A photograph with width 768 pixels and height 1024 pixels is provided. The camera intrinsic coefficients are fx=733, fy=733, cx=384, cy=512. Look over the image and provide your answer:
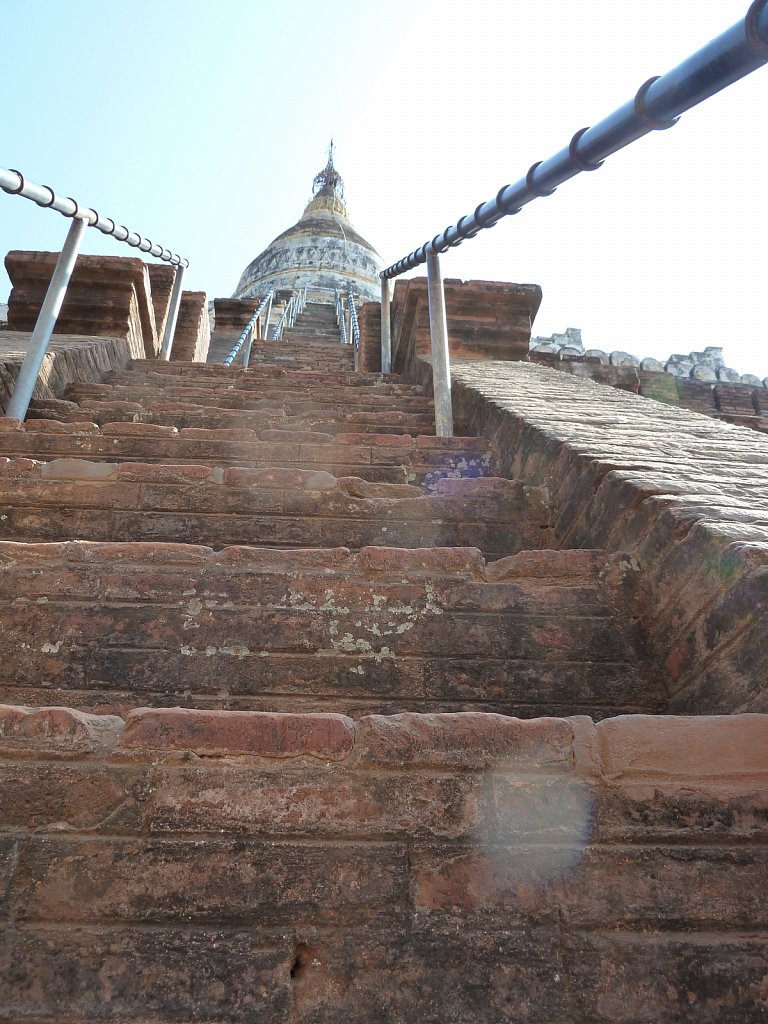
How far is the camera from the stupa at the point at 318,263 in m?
26.8

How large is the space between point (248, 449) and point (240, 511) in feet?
2.41

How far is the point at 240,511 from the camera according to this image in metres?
2.35

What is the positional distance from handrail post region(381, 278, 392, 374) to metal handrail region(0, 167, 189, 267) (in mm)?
2158

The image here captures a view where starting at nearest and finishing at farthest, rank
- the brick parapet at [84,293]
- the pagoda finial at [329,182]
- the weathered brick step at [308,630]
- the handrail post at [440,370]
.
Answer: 1. the weathered brick step at [308,630]
2. the handrail post at [440,370]
3. the brick parapet at [84,293]
4. the pagoda finial at [329,182]

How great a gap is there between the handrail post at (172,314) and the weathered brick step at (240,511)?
427 cm

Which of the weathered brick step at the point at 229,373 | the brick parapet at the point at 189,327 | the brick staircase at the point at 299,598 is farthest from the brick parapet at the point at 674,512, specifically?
the brick parapet at the point at 189,327

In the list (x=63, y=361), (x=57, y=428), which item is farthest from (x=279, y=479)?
(x=63, y=361)

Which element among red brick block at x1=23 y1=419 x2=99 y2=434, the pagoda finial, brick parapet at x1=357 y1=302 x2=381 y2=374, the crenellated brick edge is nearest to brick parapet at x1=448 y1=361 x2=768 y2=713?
the crenellated brick edge

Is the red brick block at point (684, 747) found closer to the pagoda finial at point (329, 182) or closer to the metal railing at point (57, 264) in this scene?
the metal railing at point (57, 264)

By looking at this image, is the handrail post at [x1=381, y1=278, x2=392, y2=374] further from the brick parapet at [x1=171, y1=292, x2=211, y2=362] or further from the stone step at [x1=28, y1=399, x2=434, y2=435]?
the stone step at [x1=28, y1=399, x2=434, y2=435]

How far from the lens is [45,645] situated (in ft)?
5.22

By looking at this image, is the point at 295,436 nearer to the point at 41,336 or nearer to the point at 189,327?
the point at 41,336

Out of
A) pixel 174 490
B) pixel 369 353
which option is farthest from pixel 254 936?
pixel 369 353

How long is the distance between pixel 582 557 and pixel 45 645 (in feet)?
4.34
